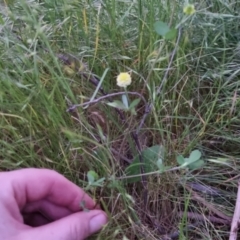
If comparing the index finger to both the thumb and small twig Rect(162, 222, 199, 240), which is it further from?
small twig Rect(162, 222, 199, 240)

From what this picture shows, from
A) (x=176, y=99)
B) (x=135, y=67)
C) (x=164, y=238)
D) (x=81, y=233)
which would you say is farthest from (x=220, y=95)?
(x=81, y=233)

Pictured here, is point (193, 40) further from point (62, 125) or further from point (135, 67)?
point (62, 125)

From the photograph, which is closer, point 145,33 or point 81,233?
point 81,233

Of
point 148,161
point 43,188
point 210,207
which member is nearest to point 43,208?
point 43,188

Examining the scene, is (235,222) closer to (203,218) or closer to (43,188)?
(203,218)

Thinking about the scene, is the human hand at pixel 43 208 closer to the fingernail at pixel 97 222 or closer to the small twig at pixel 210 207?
the fingernail at pixel 97 222

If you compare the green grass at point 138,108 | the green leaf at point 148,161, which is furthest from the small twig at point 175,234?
the green leaf at point 148,161

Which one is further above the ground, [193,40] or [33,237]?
[193,40]
